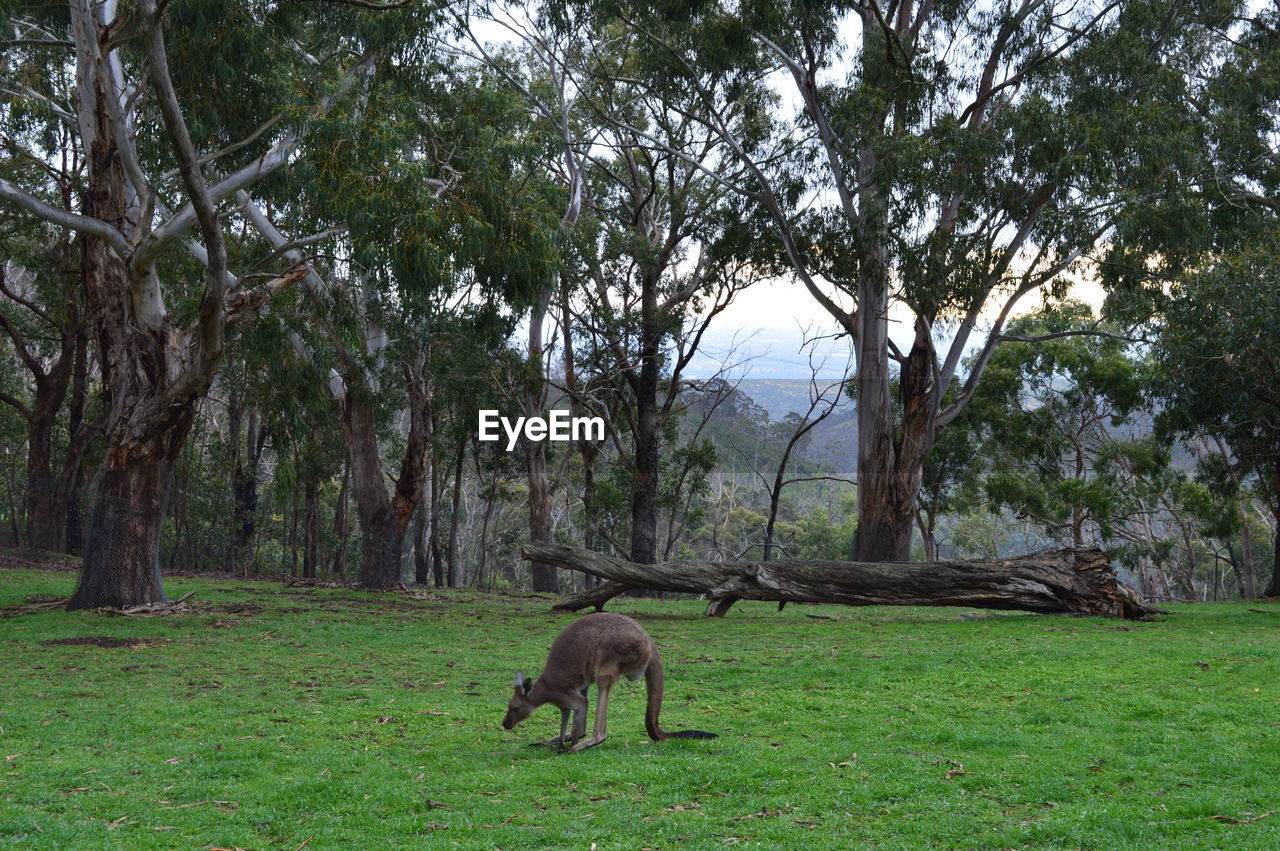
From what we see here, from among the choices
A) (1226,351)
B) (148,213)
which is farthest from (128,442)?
(1226,351)

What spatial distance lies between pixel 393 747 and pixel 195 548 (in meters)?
29.0

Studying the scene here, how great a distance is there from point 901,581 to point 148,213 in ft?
37.2

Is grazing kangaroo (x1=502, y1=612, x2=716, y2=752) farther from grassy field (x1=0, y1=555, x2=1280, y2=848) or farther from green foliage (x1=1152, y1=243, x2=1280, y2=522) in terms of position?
green foliage (x1=1152, y1=243, x2=1280, y2=522)

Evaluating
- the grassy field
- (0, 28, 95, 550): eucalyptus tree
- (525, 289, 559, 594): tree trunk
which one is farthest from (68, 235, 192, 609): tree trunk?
(525, 289, 559, 594): tree trunk

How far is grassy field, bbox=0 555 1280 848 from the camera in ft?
16.6

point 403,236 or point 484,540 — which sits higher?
point 403,236

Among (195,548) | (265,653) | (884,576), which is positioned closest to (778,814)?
(265,653)

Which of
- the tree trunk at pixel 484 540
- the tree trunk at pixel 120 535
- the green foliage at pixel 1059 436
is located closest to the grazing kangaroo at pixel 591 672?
the tree trunk at pixel 120 535

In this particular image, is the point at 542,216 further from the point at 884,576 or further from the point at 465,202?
the point at 884,576

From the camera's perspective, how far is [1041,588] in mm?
14391

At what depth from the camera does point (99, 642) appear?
1165 cm

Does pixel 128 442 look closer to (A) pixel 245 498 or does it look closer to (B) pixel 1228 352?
(B) pixel 1228 352

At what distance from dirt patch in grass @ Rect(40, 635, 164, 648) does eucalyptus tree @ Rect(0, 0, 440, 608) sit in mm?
2148

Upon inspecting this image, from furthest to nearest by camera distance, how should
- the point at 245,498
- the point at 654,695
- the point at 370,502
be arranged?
the point at 245,498, the point at 370,502, the point at 654,695
